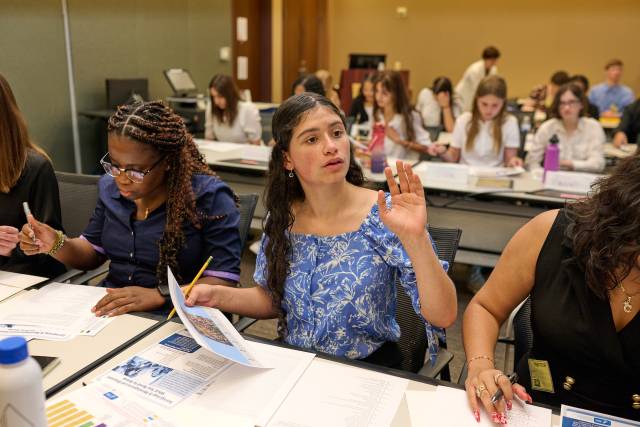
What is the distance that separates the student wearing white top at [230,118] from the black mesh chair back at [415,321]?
10.8 feet

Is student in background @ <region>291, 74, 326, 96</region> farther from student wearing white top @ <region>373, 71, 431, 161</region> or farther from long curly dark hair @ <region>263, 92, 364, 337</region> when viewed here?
long curly dark hair @ <region>263, 92, 364, 337</region>

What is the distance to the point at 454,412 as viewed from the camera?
1.09 meters

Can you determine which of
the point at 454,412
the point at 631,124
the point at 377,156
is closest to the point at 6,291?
the point at 454,412

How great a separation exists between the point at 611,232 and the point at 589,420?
40cm

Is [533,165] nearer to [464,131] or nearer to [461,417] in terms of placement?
[464,131]

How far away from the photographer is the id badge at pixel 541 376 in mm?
1250

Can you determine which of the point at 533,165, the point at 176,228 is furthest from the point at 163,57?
the point at 176,228

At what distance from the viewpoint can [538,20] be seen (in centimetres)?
883

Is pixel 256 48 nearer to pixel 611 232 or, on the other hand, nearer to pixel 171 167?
pixel 171 167

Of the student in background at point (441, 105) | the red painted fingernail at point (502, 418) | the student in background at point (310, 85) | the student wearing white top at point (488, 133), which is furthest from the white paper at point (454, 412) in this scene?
the student in background at point (441, 105)

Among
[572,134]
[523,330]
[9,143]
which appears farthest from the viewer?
[572,134]

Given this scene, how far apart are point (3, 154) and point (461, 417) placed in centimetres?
181

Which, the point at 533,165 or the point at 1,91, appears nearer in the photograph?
the point at 1,91

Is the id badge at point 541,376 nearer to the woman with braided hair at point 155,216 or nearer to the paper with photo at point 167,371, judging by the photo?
the paper with photo at point 167,371
